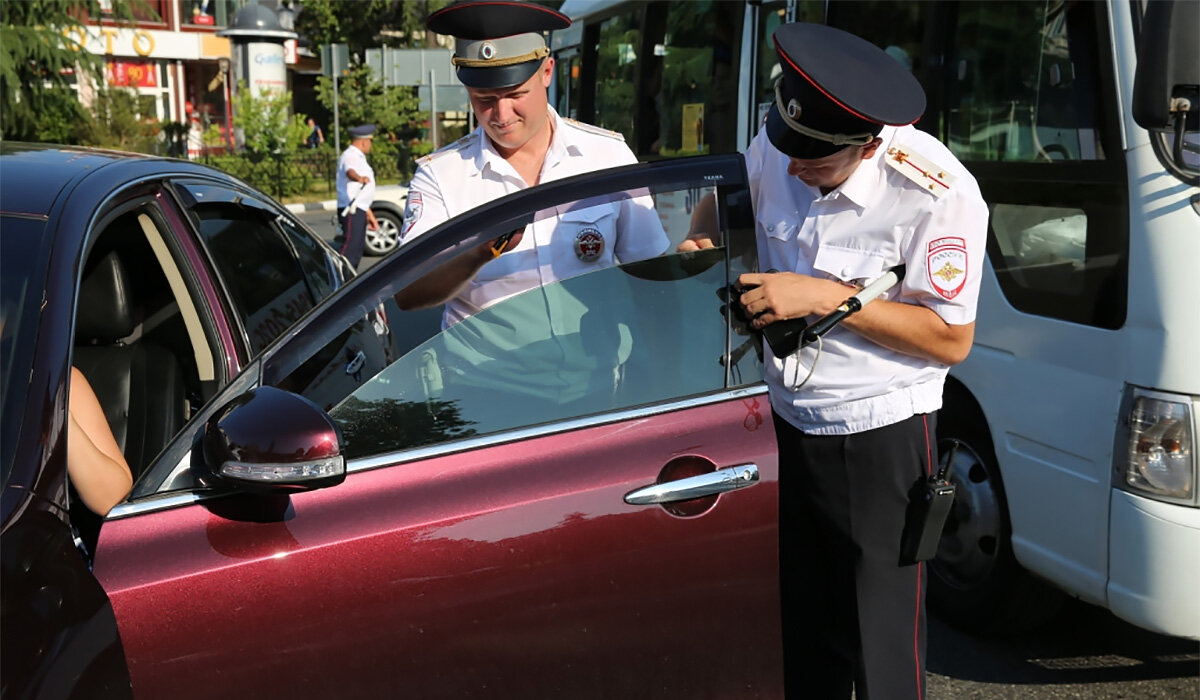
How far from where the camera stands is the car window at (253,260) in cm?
299

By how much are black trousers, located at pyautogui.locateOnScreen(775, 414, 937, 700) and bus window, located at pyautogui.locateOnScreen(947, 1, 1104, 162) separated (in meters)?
1.46

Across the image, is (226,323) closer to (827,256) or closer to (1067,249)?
(827,256)

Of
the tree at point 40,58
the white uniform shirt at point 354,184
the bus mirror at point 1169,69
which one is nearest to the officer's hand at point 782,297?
the bus mirror at point 1169,69

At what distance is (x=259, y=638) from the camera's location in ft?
5.86

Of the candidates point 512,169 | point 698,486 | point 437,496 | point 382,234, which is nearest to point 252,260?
point 512,169

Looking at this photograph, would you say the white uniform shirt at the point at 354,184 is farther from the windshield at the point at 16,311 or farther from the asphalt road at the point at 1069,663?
the windshield at the point at 16,311

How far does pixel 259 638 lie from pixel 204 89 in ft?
137

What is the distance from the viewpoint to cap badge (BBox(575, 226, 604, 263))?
2.21m

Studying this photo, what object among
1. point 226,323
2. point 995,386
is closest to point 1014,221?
point 995,386

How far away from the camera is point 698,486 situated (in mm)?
2000

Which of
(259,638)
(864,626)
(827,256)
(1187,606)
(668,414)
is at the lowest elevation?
(1187,606)

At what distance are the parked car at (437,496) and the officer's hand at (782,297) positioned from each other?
82 mm

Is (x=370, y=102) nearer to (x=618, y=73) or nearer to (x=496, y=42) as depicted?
(x=618, y=73)

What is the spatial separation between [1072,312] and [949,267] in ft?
4.26
